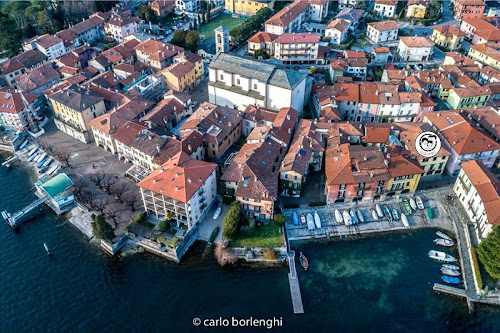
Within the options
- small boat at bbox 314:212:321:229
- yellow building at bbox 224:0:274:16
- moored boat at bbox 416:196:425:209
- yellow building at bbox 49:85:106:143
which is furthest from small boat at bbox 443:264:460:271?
Answer: yellow building at bbox 224:0:274:16

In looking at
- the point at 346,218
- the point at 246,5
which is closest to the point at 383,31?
the point at 246,5

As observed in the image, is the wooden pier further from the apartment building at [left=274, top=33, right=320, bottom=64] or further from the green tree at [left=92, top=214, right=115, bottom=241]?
the apartment building at [left=274, top=33, right=320, bottom=64]

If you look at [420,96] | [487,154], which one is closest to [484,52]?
[420,96]

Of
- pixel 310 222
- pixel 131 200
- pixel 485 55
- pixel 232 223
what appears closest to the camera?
pixel 232 223

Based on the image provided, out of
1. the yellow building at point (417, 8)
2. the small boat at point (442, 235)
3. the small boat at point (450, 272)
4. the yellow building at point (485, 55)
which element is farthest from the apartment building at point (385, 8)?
the small boat at point (450, 272)

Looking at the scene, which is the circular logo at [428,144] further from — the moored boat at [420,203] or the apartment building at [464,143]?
the moored boat at [420,203]

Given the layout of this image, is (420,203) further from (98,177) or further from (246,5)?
(246,5)
